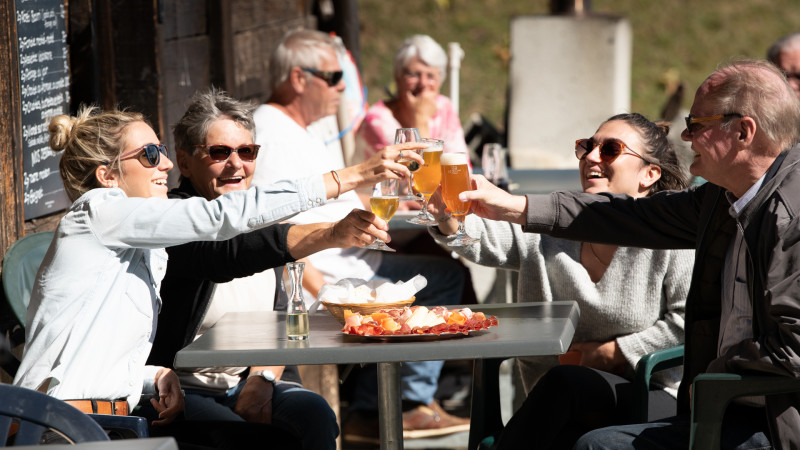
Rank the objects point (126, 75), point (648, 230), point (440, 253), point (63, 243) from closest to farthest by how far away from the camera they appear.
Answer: point (63, 243)
point (648, 230)
point (126, 75)
point (440, 253)

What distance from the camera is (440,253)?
5.89 meters

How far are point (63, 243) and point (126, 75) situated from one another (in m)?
1.95

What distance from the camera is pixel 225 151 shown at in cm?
340

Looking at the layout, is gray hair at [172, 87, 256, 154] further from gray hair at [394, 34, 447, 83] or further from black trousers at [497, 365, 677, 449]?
gray hair at [394, 34, 447, 83]

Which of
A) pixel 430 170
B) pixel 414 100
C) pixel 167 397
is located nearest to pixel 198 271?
pixel 167 397

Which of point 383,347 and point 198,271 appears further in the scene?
point 198,271

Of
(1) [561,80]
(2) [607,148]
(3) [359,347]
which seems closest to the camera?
(3) [359,347]

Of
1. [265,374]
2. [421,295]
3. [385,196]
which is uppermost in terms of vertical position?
[385,196]

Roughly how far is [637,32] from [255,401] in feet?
45.5

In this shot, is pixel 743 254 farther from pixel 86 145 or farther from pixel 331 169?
pixel 331 169

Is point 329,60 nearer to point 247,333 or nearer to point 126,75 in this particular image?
point 126,75

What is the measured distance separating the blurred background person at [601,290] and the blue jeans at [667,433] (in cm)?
32

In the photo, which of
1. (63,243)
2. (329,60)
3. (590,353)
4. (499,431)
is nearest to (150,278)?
(63,243)

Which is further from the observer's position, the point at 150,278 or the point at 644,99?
the point at 644,99
